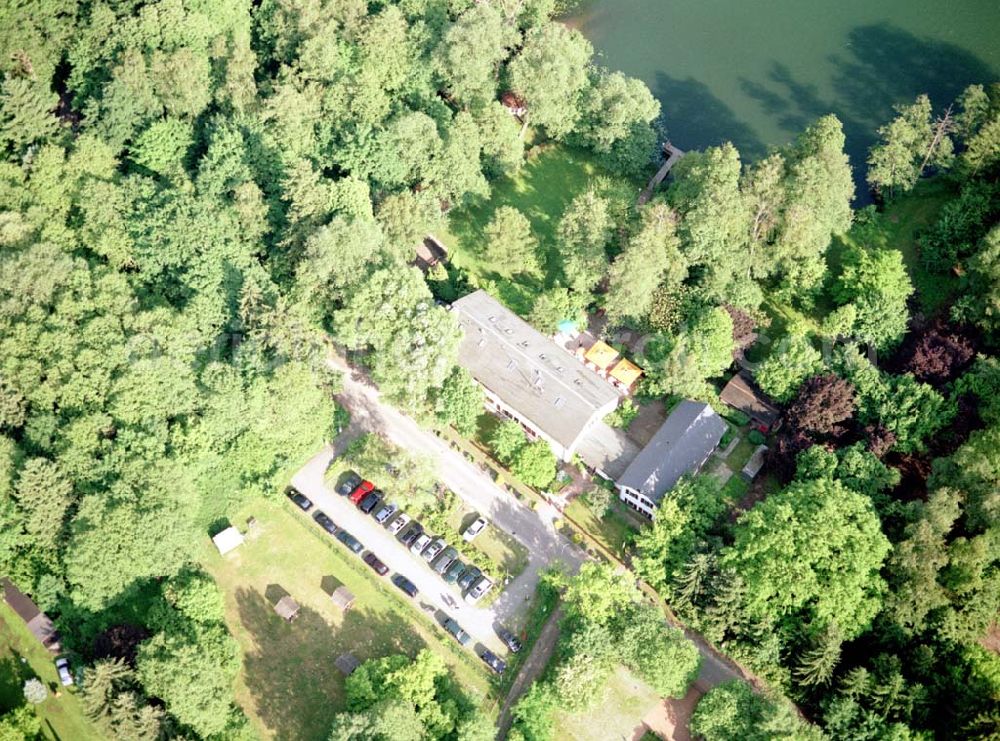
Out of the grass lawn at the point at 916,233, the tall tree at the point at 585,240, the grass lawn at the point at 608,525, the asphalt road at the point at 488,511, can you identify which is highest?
the grass lawn at the point at 916,233

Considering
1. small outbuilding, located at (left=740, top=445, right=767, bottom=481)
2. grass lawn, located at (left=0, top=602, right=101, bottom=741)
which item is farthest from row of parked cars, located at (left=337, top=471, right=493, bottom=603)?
grass lawn, located at (left=0, top=602, right=101, bottom=741)

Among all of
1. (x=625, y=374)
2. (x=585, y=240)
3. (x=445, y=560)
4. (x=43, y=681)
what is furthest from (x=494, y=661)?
(x=585, y=240)

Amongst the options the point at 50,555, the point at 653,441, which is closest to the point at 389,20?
the point at 653,441

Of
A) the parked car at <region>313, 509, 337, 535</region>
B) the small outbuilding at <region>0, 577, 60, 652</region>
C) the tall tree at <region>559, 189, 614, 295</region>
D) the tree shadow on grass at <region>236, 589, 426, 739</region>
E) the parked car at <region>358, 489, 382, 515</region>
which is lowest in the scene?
the small outbuilding at <region>0, 577, 60, 652</region>

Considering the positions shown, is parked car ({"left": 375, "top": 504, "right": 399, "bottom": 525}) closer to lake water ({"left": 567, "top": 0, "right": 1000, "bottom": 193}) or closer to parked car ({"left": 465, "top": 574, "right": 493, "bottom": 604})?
parked car ({"left": 465, "top": 574, "right": 493, "bottom": 604})

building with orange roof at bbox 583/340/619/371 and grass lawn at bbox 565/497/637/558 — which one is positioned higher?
building with orange roof at bbox 583/340/619/371

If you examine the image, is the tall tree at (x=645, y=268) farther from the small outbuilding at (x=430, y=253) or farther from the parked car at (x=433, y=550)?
the parked car at (x=433, y=550)

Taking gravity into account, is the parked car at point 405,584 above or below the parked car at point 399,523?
below

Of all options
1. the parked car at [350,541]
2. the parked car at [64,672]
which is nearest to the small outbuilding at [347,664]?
the parked car at [350,541]

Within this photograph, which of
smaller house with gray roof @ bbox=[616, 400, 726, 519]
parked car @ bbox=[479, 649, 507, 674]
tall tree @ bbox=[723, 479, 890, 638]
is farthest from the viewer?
smaller house with gray roof @ bbox=[616, 400, 726, 519]
